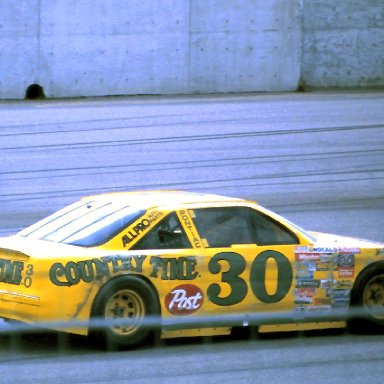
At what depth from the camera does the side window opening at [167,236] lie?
878 centimetres

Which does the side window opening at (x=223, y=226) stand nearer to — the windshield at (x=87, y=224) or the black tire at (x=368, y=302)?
the windshield at (x=87, y=224)

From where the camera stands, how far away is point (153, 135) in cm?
1942

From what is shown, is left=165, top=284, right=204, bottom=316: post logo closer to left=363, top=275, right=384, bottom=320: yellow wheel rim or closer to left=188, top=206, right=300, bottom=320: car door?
left=188, top=206, right=300, bottom=320: car door

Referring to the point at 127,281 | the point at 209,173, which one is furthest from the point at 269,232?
the point at 209,173

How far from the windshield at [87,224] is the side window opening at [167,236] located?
0.57ft

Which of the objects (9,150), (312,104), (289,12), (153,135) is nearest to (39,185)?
(9,150)

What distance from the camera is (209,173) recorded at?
1691 centimetres

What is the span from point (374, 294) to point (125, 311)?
82.7 inches

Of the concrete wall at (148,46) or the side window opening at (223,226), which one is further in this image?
the concrete wall at (148,46)

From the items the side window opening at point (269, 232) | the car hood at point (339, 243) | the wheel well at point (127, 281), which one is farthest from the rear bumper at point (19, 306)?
the car hood at point (339, 243)

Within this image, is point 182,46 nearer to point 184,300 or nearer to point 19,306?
point 184,300

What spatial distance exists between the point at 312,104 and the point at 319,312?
48.6 ft

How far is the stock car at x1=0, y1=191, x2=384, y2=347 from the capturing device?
833 centimetres

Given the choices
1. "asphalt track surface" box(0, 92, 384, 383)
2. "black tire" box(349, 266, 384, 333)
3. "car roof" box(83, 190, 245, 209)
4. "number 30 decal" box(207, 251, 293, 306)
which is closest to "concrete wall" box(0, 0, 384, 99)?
"asphalt track surface" box(0, 92, 384, 383)
